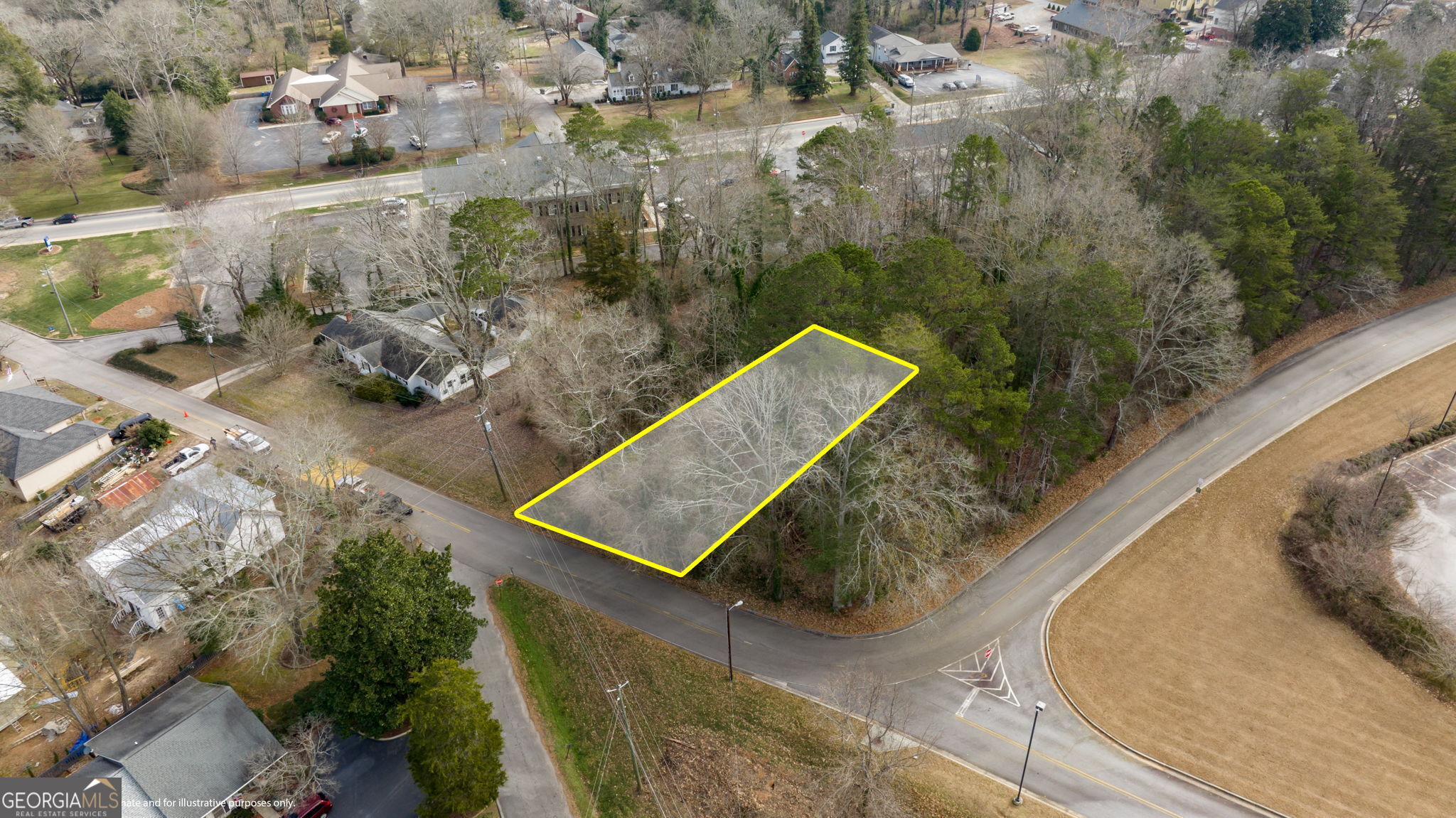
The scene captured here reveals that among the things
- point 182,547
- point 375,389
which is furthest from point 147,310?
point 182,547

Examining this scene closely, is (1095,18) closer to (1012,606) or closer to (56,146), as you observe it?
(1012,606)

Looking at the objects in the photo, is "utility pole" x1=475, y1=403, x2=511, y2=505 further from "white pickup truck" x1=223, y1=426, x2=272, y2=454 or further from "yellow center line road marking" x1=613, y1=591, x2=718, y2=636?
"white pickup truck" x1=223, y1=426, x2=272, y2=454

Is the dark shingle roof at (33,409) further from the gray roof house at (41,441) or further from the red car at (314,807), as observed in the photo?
the red car at (314,807)

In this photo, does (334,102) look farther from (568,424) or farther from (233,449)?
(568,424)

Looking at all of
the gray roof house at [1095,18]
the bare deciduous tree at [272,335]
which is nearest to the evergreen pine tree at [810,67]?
the gray roof house at [1095,18]

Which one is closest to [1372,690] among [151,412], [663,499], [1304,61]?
[663,499]

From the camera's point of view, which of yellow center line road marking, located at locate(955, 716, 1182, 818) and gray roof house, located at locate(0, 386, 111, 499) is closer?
yellow center line road marking, located at locate(955, 716, 1182, 818)

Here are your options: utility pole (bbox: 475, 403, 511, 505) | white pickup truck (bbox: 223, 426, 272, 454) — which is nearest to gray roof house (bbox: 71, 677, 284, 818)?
utility pole (bbox: 475, 403, 511, 505)
